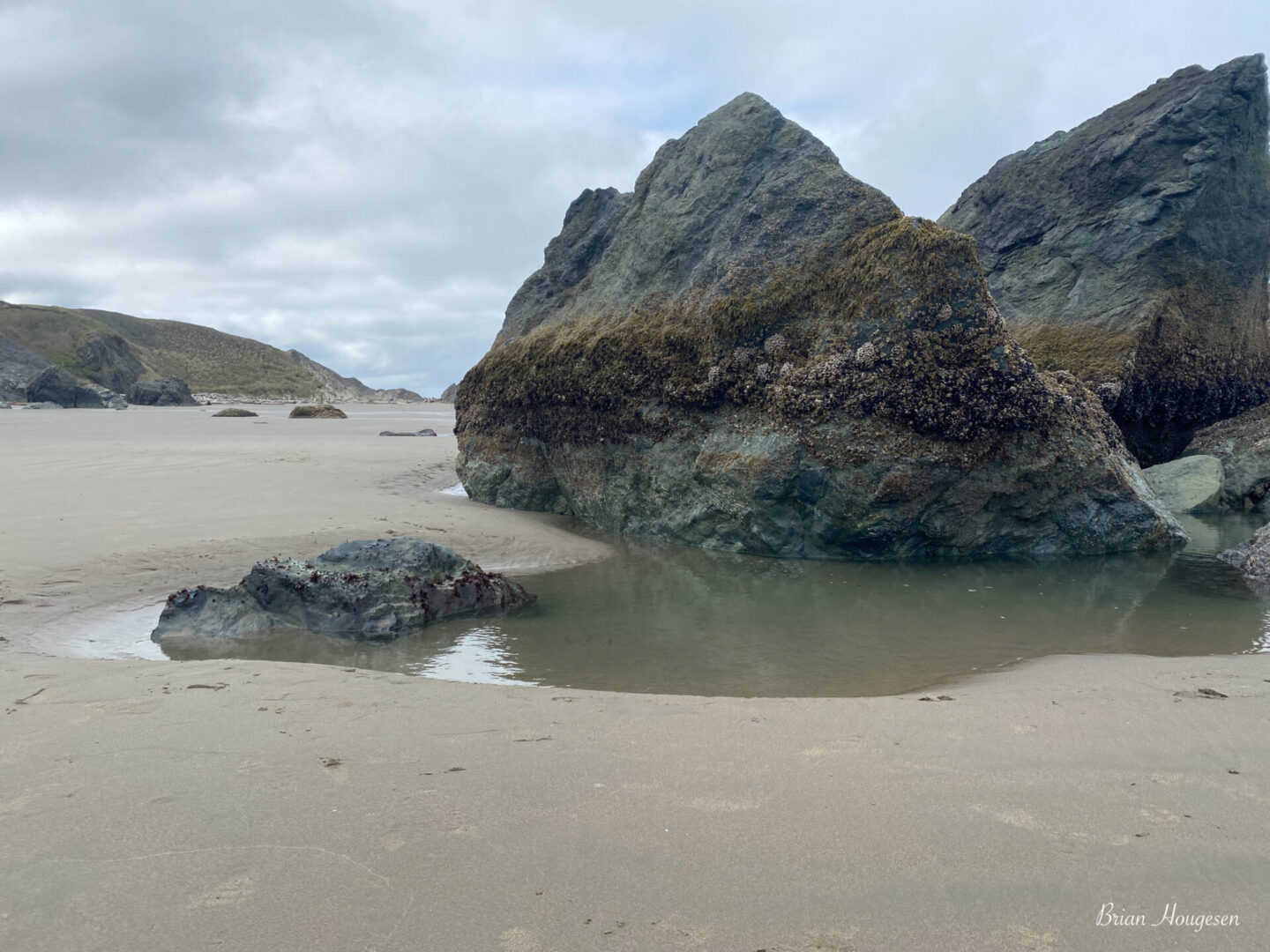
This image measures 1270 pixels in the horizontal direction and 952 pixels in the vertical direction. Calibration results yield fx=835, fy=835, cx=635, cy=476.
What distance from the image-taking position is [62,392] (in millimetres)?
46781

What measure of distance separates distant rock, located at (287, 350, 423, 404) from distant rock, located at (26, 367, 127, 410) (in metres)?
54.4

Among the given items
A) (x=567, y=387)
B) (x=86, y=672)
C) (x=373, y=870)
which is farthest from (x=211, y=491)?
(x=373, y=870)

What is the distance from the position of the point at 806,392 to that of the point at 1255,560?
4412 mm

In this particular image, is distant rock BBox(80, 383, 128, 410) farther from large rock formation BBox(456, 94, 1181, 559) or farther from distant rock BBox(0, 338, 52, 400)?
large rock formation BBox(456, 94, 1181, 559)

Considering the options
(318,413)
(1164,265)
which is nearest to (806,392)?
(1164,265)

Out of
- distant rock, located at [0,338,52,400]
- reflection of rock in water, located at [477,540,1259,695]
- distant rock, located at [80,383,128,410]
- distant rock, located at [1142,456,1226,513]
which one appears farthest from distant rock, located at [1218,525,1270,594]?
distant rock, located at [0,338,52,400]

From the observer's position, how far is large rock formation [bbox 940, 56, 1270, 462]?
13.6 metres

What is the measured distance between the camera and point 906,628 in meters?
6.15

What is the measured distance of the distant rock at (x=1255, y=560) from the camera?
24.4 feet

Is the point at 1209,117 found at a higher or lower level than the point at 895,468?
higher

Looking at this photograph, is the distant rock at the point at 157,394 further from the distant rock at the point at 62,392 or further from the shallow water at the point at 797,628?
the shallow water at the point at 797,628

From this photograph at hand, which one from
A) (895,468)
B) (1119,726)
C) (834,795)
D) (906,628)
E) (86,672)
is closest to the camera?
(834,795)

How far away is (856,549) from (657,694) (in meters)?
4.82

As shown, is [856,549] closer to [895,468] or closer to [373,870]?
[895,468]
